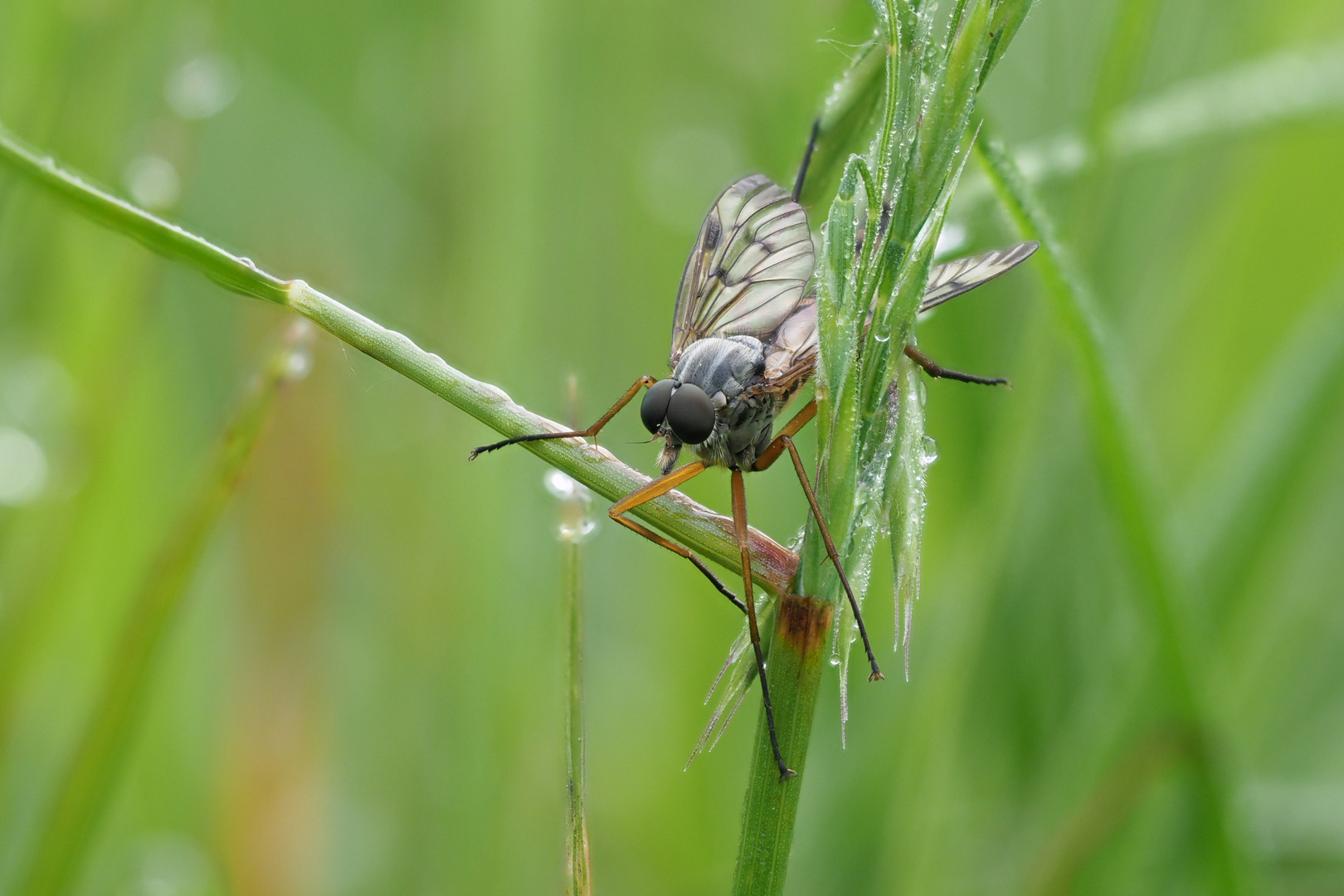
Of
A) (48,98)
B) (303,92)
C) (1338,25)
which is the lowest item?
(48,98)

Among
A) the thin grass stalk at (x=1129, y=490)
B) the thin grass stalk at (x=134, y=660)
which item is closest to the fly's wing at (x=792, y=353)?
the thin grass stalk at (x=1129, y=490)

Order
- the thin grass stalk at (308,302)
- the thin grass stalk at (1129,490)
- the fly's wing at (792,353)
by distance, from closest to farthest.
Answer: the thin grass stalk at (308,302) → the thin grass stalk at (1129,490) → the fly's wing at (792,353)

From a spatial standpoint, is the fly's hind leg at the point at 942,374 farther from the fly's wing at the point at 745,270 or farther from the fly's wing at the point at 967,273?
the fly's wing at the point at 745,270

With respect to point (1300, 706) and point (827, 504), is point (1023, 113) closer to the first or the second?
point (1300, 706)

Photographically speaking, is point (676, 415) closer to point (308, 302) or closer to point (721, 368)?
point (721, 368)

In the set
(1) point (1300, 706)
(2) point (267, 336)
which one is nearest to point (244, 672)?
(2) point (267, 336)

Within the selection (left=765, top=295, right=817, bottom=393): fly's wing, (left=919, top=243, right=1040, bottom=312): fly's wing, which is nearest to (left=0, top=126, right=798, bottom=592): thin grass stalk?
(left=919, top=243, right=1040, bottom=312): fly's wing

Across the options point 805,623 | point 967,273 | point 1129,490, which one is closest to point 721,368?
point 967,273
